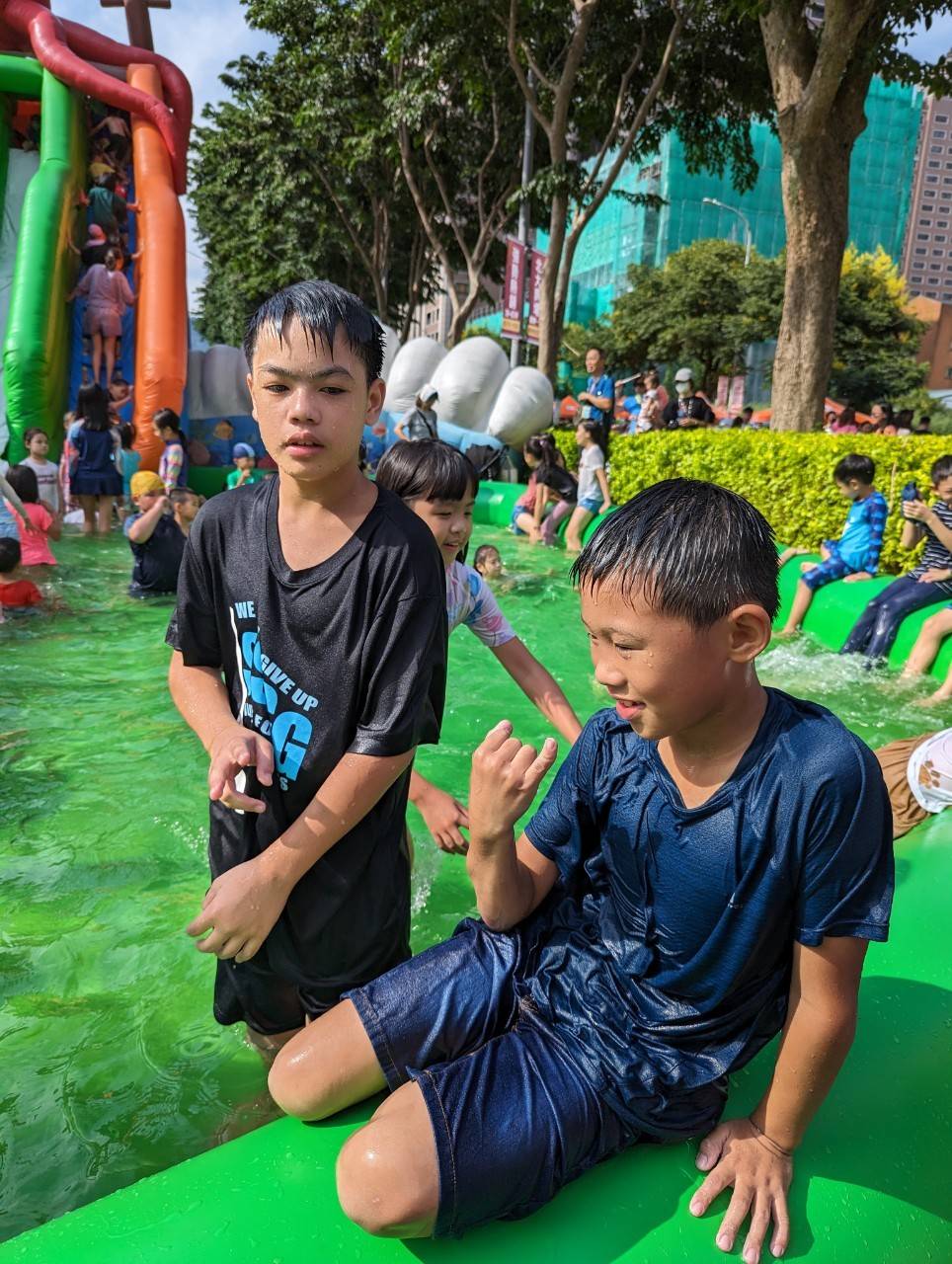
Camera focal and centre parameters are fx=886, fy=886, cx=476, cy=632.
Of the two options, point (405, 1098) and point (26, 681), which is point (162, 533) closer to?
point (26, 681)

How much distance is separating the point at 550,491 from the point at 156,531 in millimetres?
4705

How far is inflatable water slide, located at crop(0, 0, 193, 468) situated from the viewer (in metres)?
9.73

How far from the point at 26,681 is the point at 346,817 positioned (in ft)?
13.7

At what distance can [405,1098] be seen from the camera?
1.29 m

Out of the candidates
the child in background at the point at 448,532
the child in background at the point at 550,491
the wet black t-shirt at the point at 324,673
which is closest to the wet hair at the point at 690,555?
the wet black t-shirt at the point at 324,673

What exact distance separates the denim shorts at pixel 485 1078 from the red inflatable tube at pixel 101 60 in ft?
38.3

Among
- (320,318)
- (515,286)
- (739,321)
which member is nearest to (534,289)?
(515,286)

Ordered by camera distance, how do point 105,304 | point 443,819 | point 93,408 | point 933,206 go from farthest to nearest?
point 933,206, point 105,304, point 93,408, point 443,819

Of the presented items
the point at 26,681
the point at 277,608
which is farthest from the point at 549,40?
the point at 277,608

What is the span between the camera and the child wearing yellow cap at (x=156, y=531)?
630cm

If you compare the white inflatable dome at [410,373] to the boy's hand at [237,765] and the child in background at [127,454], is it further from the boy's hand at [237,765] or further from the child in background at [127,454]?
the boy's hand at [237,765]

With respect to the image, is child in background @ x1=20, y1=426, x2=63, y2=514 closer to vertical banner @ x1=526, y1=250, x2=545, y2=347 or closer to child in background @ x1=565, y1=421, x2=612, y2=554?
child in background @ x1=565, y1=421, x2=612, y2=554

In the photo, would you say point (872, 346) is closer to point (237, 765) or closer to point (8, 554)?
point (8, 554)

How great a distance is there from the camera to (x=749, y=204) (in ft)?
171
